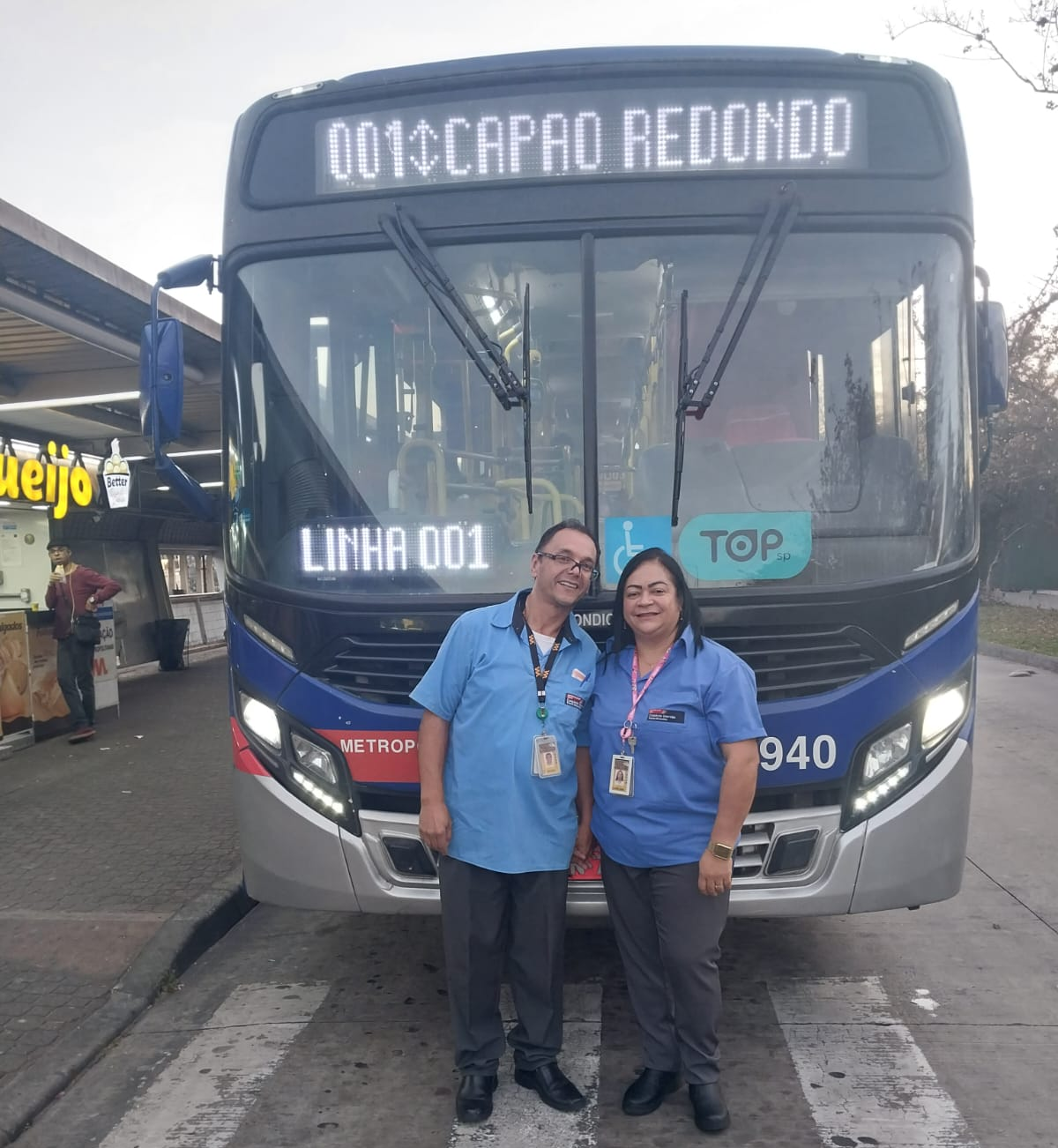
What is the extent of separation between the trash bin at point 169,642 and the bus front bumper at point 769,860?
44.2ft

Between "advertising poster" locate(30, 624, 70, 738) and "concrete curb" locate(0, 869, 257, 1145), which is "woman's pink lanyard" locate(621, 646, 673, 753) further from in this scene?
"advertising poster" locate(30, 624, 70, 738)

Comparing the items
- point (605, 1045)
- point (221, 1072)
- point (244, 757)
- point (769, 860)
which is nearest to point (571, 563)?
point (769, 860)

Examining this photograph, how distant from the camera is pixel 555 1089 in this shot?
353cm

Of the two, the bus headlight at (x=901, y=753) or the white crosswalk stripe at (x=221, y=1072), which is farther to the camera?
the bus headlight at (x=901, y=753)

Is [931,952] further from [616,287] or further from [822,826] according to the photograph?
[616,287]

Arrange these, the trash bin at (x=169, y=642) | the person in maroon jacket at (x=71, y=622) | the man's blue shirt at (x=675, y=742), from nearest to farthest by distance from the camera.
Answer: the man's blue shirt at (x=675, y=742), the person in maroon jacket at (x=71, y=622), the trash bin at (x=169, y=642)

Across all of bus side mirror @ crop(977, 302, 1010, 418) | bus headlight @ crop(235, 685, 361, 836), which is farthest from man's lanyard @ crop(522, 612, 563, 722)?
bus side mirror @ crop(977, 302, 1010, 418)

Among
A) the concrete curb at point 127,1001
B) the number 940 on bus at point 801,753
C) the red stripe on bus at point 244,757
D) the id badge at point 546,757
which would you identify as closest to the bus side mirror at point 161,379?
the red stripe on bus at point 244,757

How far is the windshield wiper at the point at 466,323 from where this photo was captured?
3775 mm

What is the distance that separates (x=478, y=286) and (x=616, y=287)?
0.48 m

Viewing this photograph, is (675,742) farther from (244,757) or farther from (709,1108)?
(244,757)

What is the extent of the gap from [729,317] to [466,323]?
908 mm

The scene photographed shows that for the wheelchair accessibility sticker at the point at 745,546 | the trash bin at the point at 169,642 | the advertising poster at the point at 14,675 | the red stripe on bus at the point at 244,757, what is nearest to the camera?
the wheelchair accessibility sticker at the point at 745,546

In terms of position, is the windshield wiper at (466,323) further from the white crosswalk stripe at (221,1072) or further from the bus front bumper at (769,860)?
the white crosswalk stripe at (221,1072)
